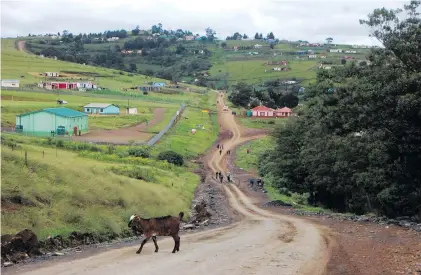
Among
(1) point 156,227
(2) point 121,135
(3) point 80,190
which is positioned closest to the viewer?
(1) point 156,227

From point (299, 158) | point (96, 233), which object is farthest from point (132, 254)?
point (299, 158)

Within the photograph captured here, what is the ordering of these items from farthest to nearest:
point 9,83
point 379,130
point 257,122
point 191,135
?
point 257,122 < point 9,83 < point 191,135 < point 379,130

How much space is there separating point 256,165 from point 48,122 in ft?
89.8

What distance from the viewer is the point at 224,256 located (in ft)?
51.8

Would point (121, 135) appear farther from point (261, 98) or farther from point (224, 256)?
point (261, 98)

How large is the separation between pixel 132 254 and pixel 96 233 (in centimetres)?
429

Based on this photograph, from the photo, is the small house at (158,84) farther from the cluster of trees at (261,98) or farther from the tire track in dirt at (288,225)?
the tire track in dirt at (288,225)

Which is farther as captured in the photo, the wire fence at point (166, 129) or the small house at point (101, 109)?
the small house at point (101, 109)

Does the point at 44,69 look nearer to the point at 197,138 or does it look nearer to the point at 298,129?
the point at 197,138

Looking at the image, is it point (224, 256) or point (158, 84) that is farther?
point (158, 84)

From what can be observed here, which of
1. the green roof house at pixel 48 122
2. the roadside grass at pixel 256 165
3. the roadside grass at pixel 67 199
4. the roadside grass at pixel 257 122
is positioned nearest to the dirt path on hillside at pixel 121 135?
the green roof house at pixel 48 122

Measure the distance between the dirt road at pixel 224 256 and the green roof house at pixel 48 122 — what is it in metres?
44.0

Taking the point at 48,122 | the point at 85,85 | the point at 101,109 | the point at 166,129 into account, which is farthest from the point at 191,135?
the point at 85,85

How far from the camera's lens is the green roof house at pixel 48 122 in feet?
202
